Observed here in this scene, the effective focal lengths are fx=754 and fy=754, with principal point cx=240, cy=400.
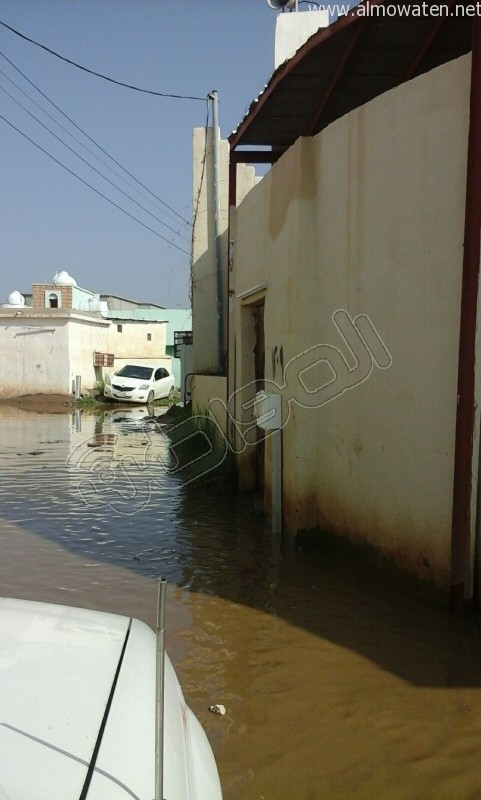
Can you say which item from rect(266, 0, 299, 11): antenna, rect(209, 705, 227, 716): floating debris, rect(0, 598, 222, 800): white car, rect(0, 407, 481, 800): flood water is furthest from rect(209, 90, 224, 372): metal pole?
rect(0, 598, 222, 800): white car

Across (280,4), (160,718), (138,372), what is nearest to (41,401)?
(138,372)

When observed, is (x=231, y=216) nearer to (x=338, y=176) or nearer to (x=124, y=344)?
(x=338, y=176)

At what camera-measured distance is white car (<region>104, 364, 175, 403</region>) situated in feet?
87.7

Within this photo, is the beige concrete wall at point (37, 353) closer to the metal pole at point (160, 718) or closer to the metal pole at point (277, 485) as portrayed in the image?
the metal pole at point (277, 485)

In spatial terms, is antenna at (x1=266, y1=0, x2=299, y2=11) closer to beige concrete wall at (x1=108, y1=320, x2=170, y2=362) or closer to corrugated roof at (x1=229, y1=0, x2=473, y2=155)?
corrugated roof at (x1=229, y1=0, x2=473, y2=155)

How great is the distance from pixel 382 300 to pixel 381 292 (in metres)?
0.07

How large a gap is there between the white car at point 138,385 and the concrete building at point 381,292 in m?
18.0

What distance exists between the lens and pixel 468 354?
476 centimetres

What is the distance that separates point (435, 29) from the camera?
23.8 ft

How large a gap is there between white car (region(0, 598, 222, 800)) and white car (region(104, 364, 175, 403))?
24223 mm

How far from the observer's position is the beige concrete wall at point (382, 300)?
203 inches

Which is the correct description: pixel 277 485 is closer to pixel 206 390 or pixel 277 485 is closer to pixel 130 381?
pixel 206 390

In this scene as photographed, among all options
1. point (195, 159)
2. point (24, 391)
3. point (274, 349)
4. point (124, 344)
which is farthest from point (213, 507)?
point (124, 344)

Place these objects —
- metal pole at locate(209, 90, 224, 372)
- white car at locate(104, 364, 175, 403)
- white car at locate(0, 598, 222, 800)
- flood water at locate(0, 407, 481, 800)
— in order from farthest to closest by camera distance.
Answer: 1. white car at locate(104, 364, 175, 403)
2. metal pole at locate(209, 90, 224, 372)
3. flood water at locate(0, 407, 481, 800)
4. white car at locate(0, 598, 222, 800)
